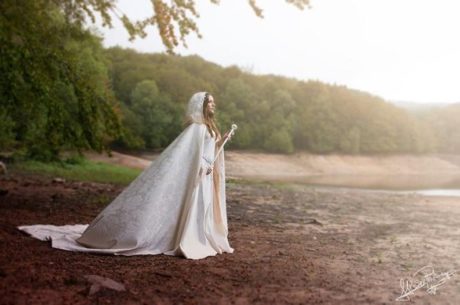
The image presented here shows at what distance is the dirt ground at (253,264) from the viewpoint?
4.63 meters

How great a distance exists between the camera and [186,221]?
20.6 feet

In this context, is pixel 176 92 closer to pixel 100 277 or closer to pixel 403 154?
pixel 403 154

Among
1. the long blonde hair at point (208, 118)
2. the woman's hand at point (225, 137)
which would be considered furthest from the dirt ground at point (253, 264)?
the long blonde hair at point (208, 118)

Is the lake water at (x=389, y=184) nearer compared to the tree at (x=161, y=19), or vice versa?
the tree at (x=161, y=19)

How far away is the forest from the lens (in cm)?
903

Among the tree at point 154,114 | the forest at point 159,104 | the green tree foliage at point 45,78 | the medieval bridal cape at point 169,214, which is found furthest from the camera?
the tree at point 154,114

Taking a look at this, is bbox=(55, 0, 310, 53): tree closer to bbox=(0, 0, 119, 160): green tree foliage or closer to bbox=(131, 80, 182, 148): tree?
bbox=(0, 0, 119, 160): green tree foliage

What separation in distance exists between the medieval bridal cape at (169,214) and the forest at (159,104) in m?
3.35

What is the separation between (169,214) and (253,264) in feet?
4.20

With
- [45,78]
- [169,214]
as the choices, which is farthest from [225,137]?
[45,78]

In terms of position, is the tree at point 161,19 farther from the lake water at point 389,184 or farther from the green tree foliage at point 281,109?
the green tree foliage at point 281,109

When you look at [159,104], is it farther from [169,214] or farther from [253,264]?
[253,264]

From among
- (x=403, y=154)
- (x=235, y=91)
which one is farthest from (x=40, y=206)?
(x=403, y=154)

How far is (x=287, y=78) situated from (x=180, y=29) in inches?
3246
